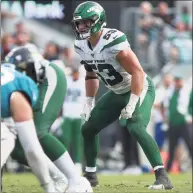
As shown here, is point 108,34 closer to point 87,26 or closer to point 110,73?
point 87,26

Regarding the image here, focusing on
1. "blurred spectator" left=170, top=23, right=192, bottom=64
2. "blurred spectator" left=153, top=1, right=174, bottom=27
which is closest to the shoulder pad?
"blurred spectator" left=170, top=23, right=192, bottom=64

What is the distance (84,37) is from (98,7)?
1.01 feet

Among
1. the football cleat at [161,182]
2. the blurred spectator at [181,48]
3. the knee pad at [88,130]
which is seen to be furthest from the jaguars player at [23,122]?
the blurred spectator at [181,48]

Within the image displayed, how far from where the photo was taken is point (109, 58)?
6.66 m

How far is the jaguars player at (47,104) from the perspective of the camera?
229 inches

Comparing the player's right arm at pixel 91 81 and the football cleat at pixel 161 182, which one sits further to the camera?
the player's right arm at pixel 91 81

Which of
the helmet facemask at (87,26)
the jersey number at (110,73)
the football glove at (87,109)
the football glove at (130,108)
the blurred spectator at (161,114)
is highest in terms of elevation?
the helmet facemask at (87,26)

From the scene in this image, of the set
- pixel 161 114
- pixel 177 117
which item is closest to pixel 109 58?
pixel 177 117

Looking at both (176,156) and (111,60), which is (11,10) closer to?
(176,156)

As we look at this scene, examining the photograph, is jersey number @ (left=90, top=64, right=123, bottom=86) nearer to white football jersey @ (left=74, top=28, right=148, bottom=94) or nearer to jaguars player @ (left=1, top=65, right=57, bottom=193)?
white football jersey @ (left=74, top=28, right=148, bottom=94)

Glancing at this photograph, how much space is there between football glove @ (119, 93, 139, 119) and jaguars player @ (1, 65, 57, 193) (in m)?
1.62

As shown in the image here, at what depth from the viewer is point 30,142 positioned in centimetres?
503

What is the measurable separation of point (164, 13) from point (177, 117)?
363 cm

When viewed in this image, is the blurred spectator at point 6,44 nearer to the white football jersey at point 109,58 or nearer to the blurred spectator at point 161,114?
the blurred spectator at point 161,114
